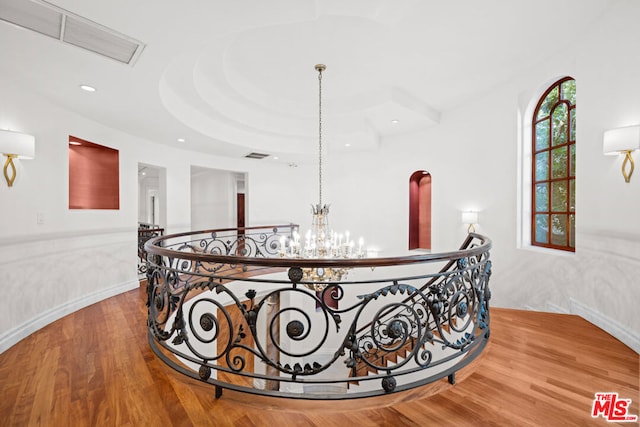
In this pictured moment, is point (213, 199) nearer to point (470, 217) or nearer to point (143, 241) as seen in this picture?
point (143, 241)

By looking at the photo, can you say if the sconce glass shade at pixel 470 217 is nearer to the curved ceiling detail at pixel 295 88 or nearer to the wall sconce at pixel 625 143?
the curved ceiling detail at pixel 295 88

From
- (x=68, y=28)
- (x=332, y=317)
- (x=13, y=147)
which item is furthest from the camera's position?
(x=13, y=147)

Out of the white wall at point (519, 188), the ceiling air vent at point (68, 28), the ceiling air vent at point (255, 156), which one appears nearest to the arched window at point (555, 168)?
the white wall at point (519, 188)

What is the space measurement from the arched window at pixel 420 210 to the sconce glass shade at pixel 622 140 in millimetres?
4311

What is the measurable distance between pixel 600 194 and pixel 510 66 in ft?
7.70

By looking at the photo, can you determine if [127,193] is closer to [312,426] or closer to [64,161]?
[64,161]

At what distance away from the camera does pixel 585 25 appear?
3400 millimetres

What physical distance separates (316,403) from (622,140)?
11.6 ft

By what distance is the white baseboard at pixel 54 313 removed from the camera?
3031 millimetres

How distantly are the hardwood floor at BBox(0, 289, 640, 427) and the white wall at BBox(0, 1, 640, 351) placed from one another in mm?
677

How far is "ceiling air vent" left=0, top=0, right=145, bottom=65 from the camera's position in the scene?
217 centimetres

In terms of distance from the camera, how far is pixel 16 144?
2988 millimetres

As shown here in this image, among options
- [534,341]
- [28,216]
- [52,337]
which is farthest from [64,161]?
[534,341]

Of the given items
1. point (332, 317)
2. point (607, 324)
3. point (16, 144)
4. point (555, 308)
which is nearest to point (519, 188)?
point (555, 308)
